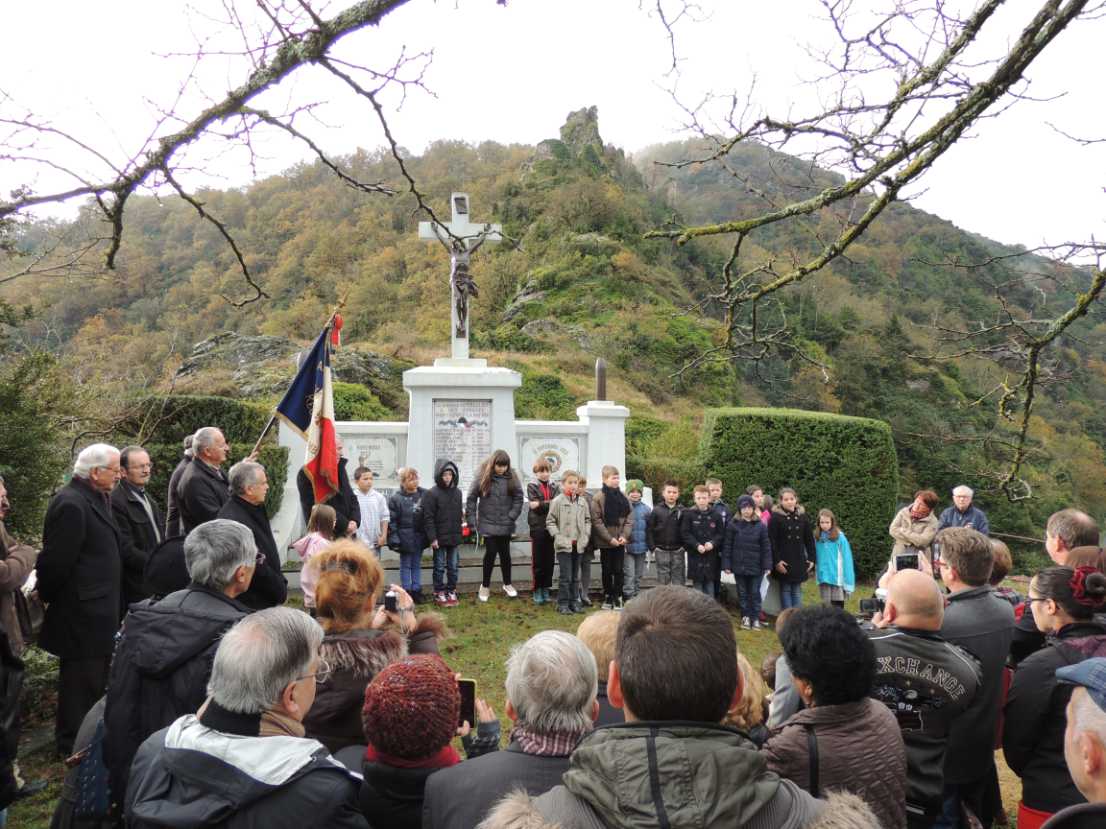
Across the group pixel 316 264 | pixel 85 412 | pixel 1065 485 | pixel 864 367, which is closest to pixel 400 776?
pixel 85 412

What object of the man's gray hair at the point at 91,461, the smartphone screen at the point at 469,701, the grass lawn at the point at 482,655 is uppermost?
the man's gray hair at the point at 91,461

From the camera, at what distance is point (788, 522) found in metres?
7.48

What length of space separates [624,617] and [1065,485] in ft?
64.1

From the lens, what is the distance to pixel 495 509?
7.66 meters

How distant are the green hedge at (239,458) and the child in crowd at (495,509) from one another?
8.50 ft

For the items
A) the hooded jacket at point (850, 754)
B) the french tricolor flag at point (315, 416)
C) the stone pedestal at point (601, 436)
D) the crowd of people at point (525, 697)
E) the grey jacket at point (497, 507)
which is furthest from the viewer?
the stone pedestal at point (601, 436)

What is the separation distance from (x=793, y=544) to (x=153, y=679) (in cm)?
650

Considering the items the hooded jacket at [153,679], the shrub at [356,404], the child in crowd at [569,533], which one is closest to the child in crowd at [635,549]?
the child in crowd at [569,533]

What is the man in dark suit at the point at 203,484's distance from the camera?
14.6ft

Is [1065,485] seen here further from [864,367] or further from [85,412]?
[85,412]

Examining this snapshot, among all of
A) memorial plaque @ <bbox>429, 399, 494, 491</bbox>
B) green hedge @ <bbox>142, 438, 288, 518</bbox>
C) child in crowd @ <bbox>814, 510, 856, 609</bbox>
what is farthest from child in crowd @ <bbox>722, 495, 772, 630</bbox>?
green hedge @ <bbox>142, 438, 288, 518</bbox>

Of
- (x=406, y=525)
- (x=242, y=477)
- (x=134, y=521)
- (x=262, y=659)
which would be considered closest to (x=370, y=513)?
(x=406, y=525)

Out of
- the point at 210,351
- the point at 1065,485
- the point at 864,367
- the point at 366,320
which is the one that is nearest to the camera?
the point at 1065,485

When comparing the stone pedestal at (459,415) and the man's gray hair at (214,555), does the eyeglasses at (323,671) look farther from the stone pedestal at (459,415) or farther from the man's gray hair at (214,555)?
the stone pedestal at (459,415)
